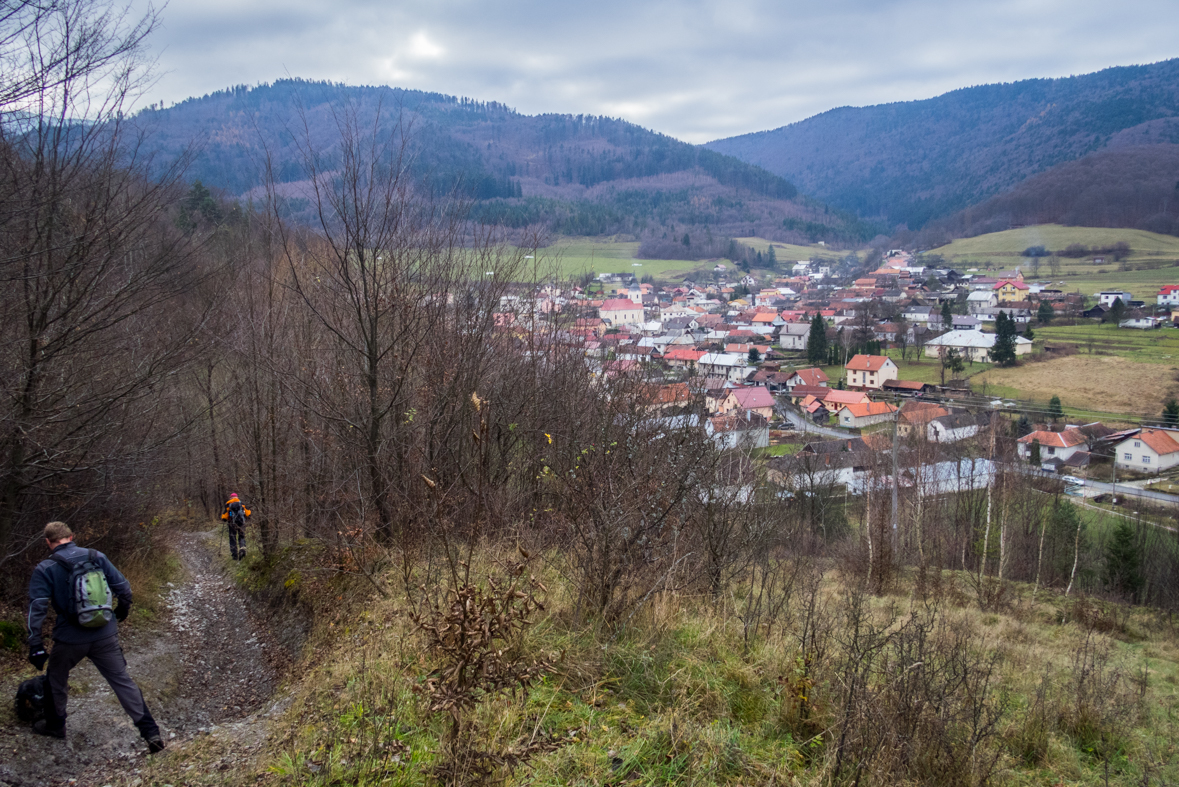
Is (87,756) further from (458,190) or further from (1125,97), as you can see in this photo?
(1125,97)

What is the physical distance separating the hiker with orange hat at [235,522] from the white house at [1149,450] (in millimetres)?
37140

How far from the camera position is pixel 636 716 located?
348 cm

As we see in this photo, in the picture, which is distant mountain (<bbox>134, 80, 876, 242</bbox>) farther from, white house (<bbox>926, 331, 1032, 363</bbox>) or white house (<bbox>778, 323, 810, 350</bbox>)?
white house (<bbox>926, 331, 1032, 363</bbox>)

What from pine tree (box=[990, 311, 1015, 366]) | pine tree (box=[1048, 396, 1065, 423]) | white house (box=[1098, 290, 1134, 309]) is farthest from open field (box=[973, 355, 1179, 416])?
white house (box=[1098, 290, 1134, 309])

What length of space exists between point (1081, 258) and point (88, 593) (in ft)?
330

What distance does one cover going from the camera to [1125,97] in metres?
154

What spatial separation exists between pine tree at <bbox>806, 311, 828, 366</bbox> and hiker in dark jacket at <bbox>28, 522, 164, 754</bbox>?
4882 cm

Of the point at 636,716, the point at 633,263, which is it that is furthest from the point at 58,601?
the point at 633,263

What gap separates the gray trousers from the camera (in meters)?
4.06

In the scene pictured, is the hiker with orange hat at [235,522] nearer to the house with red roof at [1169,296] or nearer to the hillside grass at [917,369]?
the hillside grass at [917,369]

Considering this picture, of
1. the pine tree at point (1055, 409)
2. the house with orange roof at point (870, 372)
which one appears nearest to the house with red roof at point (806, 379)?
the house with orange roof at point (870, 372)

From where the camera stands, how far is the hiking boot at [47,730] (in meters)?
4.21

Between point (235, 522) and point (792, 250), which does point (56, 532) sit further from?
point (792, 250)

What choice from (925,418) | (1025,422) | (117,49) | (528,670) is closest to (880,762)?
(528,670)
